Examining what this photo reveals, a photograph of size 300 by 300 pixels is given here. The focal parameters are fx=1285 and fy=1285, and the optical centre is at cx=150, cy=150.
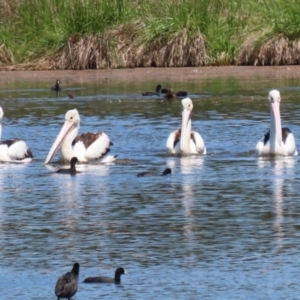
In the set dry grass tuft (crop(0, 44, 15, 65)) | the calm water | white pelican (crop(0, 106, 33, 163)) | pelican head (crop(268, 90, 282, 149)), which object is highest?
dry grass tuft (crop(0, 44, 15, 65))

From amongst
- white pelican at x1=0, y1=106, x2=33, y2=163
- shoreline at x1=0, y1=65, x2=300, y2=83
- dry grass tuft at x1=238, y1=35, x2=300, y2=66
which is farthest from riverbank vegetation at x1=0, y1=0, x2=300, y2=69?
white pelican at x1=0, y1=106, x2=33, y2=163

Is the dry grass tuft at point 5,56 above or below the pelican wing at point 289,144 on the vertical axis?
above

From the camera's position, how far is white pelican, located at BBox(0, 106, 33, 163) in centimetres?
1441

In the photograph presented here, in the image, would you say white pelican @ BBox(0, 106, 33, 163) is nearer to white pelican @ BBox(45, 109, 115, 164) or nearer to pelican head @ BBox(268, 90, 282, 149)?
white pelican @ BBox(45, 109, 115, 164)

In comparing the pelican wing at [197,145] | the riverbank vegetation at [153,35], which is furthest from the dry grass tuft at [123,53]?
the pelican wing at [197,145]

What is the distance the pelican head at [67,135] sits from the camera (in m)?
14.9

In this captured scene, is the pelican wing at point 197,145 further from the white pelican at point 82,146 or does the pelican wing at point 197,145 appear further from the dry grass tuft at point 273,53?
the dry grass tuft at point 273,53

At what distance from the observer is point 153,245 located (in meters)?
9.64

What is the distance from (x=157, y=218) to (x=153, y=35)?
16920 mm

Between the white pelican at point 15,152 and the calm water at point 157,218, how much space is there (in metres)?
0.15

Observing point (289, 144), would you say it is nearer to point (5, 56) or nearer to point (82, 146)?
point (82, 146)

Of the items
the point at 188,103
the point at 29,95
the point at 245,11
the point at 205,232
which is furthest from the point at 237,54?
the point at 205,232

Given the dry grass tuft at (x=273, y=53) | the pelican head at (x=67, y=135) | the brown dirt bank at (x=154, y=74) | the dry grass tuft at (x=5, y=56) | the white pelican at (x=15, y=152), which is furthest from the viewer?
the dry grass tuft at (x=5, y=56)

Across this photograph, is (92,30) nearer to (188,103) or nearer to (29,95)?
(29,95)
